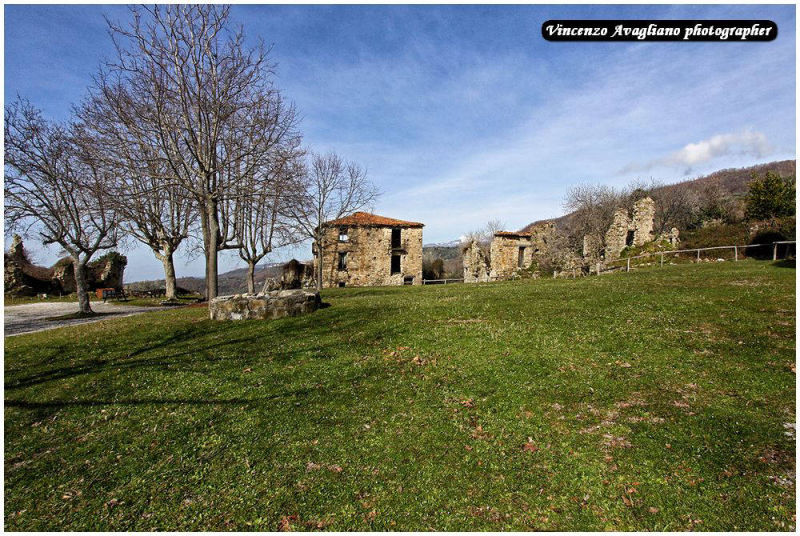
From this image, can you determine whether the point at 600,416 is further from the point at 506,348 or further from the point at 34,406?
the point at 34,406

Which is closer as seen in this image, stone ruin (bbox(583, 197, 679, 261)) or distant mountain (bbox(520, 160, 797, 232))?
stone ruin (bbox(583, 197, 679, 261))

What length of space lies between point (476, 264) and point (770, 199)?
32139 mm

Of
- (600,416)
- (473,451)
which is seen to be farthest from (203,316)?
(600,416)

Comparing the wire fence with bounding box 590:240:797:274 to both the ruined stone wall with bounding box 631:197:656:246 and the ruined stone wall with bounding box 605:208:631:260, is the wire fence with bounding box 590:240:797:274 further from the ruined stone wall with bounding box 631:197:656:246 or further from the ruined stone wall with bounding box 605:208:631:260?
the ruined stone wall with bounding box 631:197:656:246

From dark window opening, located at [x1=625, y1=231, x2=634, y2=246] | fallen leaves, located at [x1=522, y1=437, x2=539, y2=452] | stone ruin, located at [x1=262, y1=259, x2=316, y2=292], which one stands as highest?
dark window opening, located at [x1=625, y1=231, x2=634, y2=246]

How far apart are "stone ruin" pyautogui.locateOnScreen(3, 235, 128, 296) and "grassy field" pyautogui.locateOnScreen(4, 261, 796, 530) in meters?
39.0

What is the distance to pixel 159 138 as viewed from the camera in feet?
58.9

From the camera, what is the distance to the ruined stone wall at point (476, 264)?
52097mm

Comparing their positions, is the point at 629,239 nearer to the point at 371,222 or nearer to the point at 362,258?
the point at 371,222

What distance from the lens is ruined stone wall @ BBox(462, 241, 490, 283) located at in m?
52.1

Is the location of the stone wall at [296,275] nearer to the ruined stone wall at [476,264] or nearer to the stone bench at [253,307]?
the ruined stone wall at [476,264]

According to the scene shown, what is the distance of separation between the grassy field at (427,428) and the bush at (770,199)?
115 ft

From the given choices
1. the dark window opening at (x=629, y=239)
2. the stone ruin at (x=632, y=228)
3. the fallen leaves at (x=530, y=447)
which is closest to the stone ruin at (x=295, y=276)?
the stone ruin at (x=632, y=228)

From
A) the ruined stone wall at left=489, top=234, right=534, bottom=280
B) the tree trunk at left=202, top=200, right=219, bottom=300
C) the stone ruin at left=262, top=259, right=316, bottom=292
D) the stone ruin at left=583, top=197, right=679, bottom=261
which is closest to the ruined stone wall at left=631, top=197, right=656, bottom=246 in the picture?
the stone ruin at left=583, top=197, right=679, bottom=261
